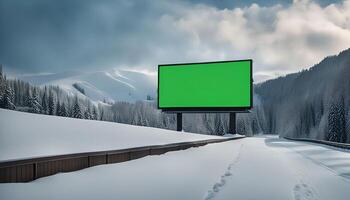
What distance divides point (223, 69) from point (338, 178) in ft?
176

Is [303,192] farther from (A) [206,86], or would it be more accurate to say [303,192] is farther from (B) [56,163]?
(A) [206,86]

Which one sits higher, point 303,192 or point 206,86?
point 206,86

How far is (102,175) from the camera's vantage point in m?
13.2

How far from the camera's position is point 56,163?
12.1 metres

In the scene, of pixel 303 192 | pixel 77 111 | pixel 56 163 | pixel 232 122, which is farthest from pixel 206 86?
pixel 303 192

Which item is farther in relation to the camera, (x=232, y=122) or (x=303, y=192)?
(x=232, y=122)

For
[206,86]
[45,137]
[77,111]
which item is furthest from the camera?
[77,111]

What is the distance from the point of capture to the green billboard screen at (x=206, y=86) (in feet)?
217

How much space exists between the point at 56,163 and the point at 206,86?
56.1 meters

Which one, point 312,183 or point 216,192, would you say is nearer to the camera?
point 216,192

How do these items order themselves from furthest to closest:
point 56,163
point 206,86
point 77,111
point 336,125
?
point 77,111
point 336,125
point 206,86
point 56,163

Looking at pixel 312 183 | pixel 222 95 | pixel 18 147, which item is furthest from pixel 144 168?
pixel 222 95

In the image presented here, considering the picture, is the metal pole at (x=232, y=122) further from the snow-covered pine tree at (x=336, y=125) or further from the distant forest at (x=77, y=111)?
the distant forest at (x=77, y=111)

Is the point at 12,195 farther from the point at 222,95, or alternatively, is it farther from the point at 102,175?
the point at 222,95
